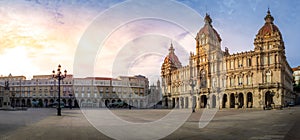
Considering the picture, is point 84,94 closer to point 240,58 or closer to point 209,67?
point 209,67

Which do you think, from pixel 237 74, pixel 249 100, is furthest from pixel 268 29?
pixel 249 100

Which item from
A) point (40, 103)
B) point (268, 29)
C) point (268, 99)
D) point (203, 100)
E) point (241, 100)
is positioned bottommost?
point (40, 103)

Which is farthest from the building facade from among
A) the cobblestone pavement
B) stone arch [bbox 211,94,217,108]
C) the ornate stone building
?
the cobblestone pavement

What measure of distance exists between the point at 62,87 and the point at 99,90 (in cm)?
1827

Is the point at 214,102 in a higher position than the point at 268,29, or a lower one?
lower

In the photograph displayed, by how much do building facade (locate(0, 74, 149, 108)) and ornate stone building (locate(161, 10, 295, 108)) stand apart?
68.9ft

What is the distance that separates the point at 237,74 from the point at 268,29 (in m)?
13.2

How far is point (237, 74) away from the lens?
68.2 meters

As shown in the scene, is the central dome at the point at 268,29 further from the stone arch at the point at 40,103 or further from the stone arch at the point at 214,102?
the stone arch at the point at 40,103

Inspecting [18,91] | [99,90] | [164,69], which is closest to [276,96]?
[164,69]

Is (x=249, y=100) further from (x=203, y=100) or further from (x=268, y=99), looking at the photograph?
(x=203, y=100)

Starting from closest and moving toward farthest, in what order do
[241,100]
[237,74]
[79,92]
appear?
[237,74] < [241,100] < [79,92]

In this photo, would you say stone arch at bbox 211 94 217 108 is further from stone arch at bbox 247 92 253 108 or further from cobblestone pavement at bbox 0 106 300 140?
cobblestone pavement at bbox 0 106 300 140

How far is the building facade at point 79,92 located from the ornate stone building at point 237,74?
2101 centimetres
